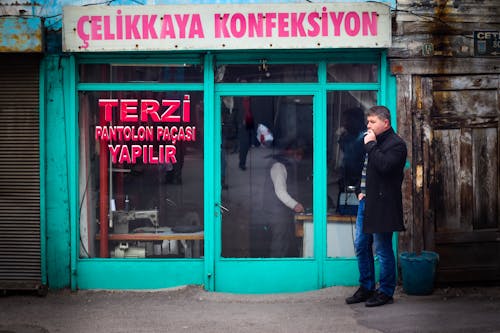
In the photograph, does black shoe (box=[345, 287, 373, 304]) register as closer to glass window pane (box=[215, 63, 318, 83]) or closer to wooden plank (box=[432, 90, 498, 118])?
wooden plank (box=[432, 90, 498, 118])

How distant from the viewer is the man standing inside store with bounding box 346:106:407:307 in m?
8.79

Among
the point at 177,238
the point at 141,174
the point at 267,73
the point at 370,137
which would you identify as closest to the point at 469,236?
the point at 370,137

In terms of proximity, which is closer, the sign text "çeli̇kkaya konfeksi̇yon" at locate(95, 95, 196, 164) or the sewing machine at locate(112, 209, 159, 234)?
the sign text "çeli̇kkaya konfeksi̇yon" at locate(95, 95, 196, 164)

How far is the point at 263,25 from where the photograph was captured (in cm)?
959

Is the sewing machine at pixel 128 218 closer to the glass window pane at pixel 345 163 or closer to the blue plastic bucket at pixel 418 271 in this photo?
the glass window pane at pixel 345 163

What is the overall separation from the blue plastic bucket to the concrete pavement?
107mm

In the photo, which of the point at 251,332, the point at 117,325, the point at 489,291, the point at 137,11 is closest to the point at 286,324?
the point at 251,332

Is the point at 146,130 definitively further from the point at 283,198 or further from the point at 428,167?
the point at 428,167

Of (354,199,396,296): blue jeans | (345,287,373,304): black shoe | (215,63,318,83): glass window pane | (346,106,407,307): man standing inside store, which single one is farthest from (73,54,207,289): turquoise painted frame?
(346,106,407,307): man standing inside store

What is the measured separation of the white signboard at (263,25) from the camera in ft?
31.4

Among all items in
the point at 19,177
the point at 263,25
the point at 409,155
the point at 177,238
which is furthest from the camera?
the point at 177,238

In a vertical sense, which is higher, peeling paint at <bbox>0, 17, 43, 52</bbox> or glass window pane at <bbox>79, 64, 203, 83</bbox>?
peeling paint at <bbox>0, 17, 43, 52</bbox>

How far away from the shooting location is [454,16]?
9789 millimetres

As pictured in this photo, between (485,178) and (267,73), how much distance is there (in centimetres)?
284
